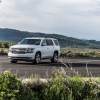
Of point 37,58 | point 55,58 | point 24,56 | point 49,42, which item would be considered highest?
point 49,42

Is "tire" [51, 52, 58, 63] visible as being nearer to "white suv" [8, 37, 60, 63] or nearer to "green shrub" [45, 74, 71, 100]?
"white suv" [8, 37, 60, 63]

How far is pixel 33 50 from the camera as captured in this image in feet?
117

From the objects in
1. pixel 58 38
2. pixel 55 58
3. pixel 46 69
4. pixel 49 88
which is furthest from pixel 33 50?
pixel 58 38

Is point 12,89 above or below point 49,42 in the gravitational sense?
below

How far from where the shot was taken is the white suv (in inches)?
1400

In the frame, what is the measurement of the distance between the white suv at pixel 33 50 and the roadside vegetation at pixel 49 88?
19967 mm

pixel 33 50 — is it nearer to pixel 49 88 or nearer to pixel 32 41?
pixel 32 41

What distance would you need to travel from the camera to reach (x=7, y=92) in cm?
1426

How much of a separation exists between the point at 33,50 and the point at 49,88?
20905mm

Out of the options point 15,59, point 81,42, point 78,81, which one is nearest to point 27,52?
point 15,59

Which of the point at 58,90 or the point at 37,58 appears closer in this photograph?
the point at 58,90

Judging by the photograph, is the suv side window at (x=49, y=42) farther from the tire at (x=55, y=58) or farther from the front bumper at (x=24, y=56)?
the front bumper at (x=24, y=56)

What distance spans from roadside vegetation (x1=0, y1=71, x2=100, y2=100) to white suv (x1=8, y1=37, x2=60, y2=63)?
786 inches

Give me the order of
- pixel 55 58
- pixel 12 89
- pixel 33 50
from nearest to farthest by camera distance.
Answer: pixel 12 89 → pixel 33 50 → pixel 55 58
